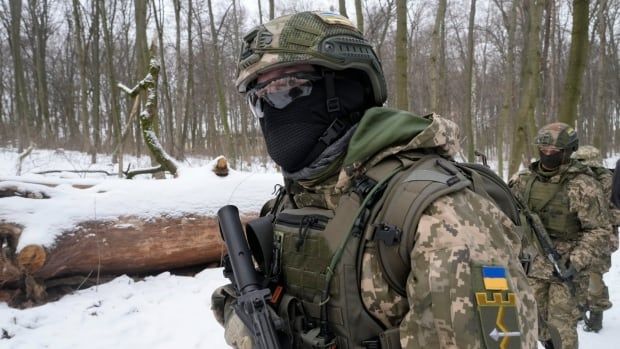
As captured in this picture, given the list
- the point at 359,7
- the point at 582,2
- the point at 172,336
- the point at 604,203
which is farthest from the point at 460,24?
the point at 172,336

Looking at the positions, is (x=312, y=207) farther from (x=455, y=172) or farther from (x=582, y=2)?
(x=582, y=2)

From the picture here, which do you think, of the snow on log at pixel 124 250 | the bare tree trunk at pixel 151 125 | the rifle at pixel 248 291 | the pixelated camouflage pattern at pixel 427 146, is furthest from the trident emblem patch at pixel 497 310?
the bare tree trunk at pixel 151 125

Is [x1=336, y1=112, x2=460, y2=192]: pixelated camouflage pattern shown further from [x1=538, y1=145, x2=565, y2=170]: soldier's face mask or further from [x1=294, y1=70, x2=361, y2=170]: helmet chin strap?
[x1=538, y1=145, x2=565, y2=170]: soldier's face mask

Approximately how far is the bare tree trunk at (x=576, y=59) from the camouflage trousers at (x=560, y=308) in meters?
2.51

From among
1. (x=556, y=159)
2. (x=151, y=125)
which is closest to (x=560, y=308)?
(x=556, y=159)

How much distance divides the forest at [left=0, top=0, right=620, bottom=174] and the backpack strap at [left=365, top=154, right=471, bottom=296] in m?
6.94

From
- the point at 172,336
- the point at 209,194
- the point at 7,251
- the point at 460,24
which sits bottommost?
the point at 172,336

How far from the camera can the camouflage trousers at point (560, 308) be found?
3777 mm

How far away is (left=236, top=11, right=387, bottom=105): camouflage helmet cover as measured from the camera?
1.60 meters

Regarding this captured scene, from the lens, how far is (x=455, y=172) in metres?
1.30

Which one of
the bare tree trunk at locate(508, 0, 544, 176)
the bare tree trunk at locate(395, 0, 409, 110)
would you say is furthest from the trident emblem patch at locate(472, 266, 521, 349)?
the bare tree trunk at locate(508, 0, 544, 176)

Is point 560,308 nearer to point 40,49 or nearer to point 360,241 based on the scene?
point 360,241

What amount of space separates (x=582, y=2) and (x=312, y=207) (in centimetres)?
525

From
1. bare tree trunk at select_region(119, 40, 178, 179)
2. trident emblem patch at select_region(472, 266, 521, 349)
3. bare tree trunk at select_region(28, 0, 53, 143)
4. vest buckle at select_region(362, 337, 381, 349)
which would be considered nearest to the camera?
trident emblem patch at select_region(472, 266, 521, 349)
